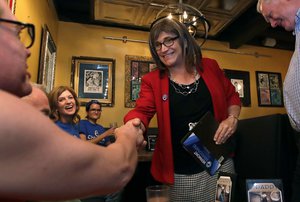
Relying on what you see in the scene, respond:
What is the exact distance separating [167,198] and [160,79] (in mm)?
512

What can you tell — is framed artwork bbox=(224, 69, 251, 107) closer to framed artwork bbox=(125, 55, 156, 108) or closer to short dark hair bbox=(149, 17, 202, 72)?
framed artwork bbox=(125, 55, 156, 108)

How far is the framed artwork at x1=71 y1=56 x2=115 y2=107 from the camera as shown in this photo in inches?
140

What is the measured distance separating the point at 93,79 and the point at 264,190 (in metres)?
2.99

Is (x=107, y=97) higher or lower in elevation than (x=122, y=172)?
higher

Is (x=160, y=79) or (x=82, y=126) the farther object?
(x=82, y=126)

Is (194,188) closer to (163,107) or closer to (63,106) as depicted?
(163,107)

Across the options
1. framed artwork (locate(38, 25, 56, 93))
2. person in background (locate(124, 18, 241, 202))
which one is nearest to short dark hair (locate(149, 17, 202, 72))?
person in background (locate(124, 18, 241, 202))

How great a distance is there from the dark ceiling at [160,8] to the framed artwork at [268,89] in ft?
1.92

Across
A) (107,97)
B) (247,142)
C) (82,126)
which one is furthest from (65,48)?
(247,142)

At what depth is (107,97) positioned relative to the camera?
365cm

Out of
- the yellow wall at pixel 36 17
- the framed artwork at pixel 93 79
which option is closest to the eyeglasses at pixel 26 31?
the yellow wall at pixel 36 17

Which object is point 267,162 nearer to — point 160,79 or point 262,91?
point 160,79

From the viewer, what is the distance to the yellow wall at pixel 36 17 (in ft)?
6.45

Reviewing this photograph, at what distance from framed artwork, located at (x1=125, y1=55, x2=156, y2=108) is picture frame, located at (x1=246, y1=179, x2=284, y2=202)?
2.88 meters
